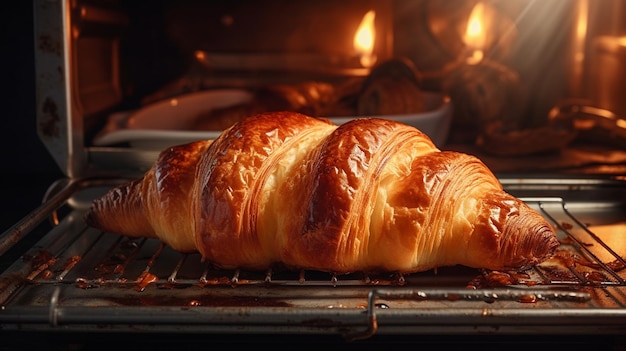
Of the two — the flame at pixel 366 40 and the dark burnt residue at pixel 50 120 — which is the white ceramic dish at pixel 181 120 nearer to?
the dark burnt residue at pixel 50 120

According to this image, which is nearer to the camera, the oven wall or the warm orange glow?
the oven wall

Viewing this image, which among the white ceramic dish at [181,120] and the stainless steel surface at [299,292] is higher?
the white ceramic dish at [181,120]

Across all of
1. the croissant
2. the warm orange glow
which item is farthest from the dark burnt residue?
the warm orange glow

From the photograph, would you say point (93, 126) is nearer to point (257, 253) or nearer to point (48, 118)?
point (48, 118)

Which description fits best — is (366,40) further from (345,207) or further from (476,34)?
(345,207)

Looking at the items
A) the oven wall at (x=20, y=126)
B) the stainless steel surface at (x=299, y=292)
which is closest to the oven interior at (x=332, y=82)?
the stainless steel surface at (x=299, y=292)

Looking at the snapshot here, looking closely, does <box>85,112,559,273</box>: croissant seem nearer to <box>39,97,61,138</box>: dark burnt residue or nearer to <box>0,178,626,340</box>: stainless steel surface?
<box>0,178,626,340</box>: stainless steel surface

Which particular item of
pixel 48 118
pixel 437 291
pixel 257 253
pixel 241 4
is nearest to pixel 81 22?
pixel 48 118

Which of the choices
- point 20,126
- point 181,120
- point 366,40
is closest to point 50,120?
point 20,126
